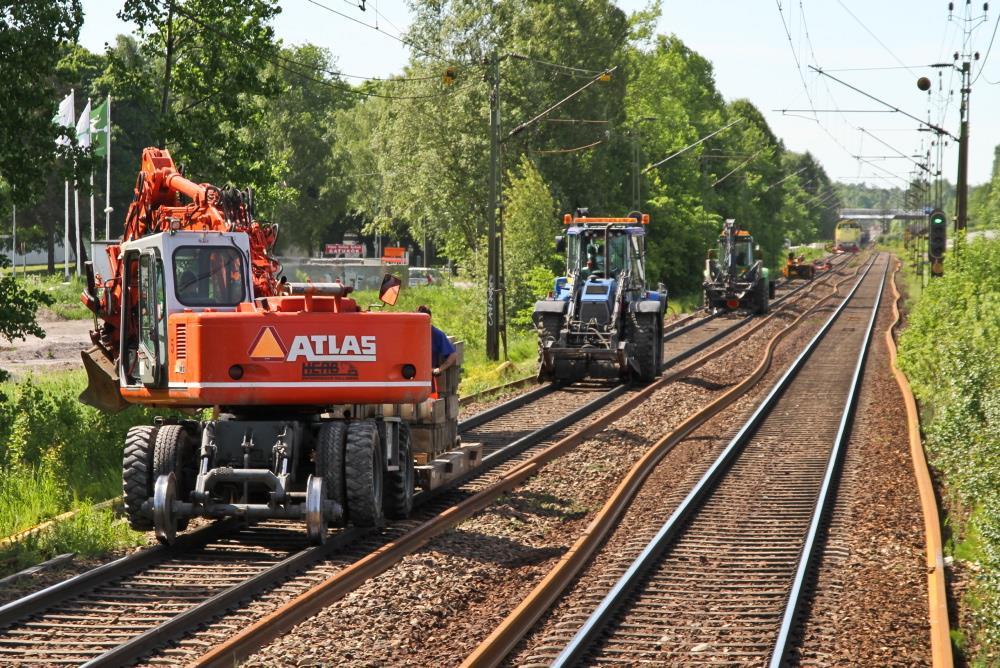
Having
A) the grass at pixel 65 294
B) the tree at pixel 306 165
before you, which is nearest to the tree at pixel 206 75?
the grass at pixel 65 294

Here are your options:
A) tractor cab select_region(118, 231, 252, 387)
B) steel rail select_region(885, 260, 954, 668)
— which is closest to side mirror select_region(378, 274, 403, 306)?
tractor cab select_region(118, 231, 252, 387)

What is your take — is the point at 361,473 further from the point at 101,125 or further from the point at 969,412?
the point at 101,125

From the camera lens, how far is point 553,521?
1458 cm

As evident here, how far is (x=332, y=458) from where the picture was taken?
12.7 m

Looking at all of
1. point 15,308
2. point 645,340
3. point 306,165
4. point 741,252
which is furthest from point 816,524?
point 306,165

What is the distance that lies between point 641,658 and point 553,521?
5.01 metres

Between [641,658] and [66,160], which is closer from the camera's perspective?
[641,658]

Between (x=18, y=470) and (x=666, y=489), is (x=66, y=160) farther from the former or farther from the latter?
(x=666, y=489)

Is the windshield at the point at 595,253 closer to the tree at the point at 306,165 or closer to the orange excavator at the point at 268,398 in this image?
the orange excavator at the point at 268,398

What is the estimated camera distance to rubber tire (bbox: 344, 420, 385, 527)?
41.5 ft

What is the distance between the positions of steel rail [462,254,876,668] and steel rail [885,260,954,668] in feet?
10.2

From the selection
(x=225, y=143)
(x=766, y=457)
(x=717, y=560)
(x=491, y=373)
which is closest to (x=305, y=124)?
(x=491, y=373)

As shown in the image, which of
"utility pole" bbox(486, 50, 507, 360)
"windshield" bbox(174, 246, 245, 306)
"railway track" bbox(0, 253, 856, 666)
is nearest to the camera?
"railway track" bbox(0, 253, 856, 666)

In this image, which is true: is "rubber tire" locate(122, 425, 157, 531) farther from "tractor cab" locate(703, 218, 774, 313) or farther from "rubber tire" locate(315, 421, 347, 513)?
"tractor cab" locate(703, 218, 774, 313)
